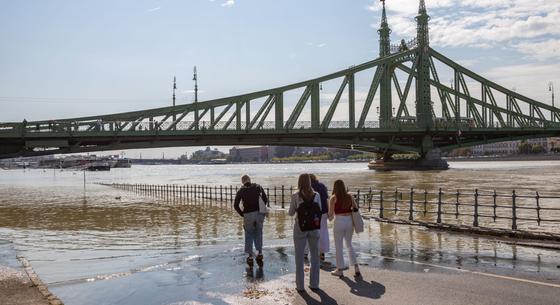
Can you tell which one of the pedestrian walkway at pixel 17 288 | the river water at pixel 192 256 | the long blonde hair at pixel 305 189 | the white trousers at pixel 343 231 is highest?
the long blonde hair at pixel 305 189

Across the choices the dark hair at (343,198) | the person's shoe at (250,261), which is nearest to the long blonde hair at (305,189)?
the dark hair at (343,198)

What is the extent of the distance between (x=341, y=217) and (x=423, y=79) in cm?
9597

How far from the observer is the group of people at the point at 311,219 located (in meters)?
9.63

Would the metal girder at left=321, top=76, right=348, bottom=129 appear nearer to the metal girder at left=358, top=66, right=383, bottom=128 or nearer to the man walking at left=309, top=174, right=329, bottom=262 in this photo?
the metal girder at left=358, top=66, right=383, bottom=128

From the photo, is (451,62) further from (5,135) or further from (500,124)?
(5,135)

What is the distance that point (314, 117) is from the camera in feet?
296

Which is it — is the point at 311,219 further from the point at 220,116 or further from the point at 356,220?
the point at 220,116

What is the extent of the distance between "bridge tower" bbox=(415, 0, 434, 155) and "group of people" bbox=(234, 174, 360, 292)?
274 feet

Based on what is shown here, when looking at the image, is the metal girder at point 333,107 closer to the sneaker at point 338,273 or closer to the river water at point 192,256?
the river water at point 192,256

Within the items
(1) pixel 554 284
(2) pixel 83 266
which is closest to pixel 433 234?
(1) pixel 554 284

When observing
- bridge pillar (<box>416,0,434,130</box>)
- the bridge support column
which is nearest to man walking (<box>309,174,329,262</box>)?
the bridge support column

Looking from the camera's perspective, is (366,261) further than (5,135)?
No

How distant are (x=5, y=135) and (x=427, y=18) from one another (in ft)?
246

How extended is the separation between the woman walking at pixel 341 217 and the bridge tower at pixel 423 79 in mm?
84161
